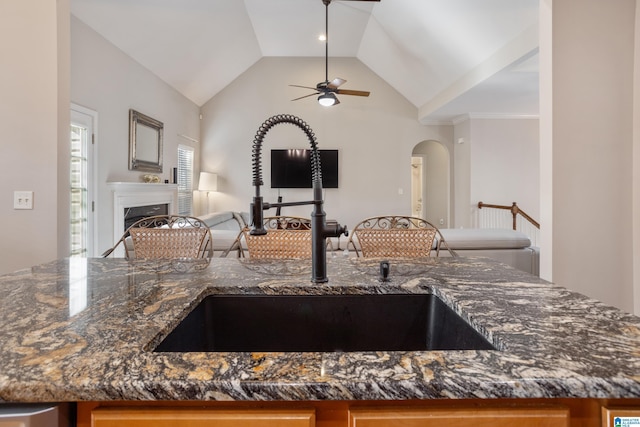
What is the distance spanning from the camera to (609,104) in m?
2.20

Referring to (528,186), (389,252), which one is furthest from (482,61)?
(389,252)

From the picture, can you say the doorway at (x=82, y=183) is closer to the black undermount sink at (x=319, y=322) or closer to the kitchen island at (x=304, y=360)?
the kitchen island at (x=304, y=360)

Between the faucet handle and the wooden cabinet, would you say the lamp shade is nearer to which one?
the faucet handle

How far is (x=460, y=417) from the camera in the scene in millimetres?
519

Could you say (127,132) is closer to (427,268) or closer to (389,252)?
(389,252)

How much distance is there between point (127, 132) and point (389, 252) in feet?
13.1

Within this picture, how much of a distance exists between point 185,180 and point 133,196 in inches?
89.6

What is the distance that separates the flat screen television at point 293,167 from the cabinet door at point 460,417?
259 inches

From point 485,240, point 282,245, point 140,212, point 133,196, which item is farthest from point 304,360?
point 140,212

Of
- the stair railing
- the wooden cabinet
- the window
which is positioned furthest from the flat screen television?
the wooden cabinet

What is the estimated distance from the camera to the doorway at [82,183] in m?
3.56

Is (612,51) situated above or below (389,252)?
above

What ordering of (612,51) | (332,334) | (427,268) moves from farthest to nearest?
(612,51) → (427,268) → (332,334)

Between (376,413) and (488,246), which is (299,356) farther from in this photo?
(488,246)
